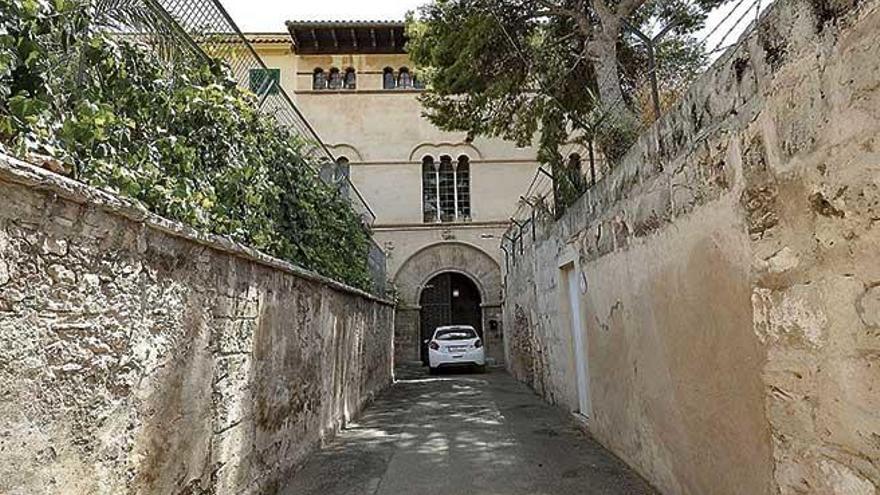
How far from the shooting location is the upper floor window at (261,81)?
461cm

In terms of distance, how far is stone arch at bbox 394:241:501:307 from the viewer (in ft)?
55.0

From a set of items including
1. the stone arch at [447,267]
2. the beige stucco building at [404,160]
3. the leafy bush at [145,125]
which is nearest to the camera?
the leafy bush at [145,125]

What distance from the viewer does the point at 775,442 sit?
7.73 ft

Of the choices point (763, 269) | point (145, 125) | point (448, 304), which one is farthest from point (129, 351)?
point (448, 304)

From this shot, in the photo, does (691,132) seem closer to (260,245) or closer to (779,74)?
(779,74)

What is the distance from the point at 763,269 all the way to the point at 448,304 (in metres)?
15.7

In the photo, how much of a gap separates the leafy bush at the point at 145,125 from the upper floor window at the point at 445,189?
12.7m

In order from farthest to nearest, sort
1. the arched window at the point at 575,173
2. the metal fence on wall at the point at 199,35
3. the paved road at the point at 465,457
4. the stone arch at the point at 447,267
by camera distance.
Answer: the stone arch at the point at 447,267
the arched window at the point at 575,173
the paved road at the point at 465,457
the metal fence on wall at the point at 199,35

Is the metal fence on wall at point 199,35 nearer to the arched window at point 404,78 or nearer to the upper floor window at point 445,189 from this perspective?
the upper floor window at point 445,189

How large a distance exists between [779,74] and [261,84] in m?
3.94

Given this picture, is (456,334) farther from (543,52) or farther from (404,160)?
(543,52)

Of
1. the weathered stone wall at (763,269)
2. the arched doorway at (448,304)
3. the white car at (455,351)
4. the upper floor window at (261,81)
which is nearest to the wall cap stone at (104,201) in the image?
the upper floor window at (261,81)

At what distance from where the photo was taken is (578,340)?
Answer: 21.0 feet

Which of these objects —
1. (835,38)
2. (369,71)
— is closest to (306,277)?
(835,38)
